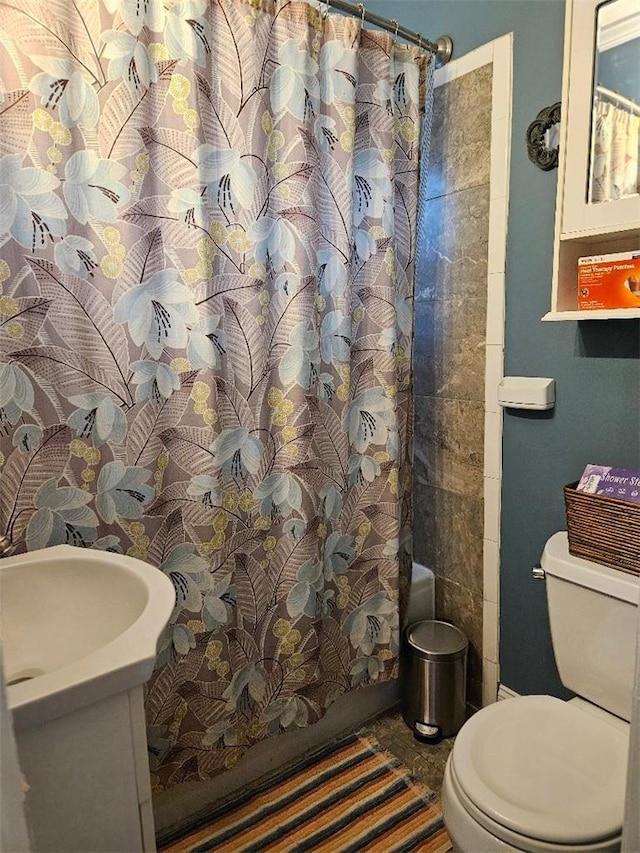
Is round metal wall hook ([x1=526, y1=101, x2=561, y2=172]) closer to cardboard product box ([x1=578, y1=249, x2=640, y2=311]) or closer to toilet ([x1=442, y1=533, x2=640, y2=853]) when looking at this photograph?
cardboard product box ([x1=578, y1=249, x2=640, y2=311])

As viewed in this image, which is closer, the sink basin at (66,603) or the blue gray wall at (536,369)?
the sink basin at (66,603)

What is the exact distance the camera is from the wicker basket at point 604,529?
4.21 feet

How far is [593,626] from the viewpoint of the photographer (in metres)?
1.34

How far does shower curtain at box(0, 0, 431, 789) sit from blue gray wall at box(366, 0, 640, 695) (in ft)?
0.95

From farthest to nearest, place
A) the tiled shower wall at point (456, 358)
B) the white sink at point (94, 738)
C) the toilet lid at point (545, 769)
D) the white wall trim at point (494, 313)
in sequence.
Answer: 1. the tiled shower wall at point (456, 358)
2. the white wall trim at point (494, 313)
3. the toilet lid at point (545, 769)
4. the white sink at point (94, 738)

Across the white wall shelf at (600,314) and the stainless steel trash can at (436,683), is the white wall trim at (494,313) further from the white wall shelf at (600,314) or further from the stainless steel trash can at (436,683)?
the white wall shelf at (600,314)

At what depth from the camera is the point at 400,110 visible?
5.58 ft

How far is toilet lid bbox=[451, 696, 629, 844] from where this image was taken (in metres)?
1.06

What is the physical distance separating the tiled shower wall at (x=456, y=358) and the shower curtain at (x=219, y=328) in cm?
17

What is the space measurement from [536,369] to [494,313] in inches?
8.8

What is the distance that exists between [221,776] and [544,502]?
1.24m

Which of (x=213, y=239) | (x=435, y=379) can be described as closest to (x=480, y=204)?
(x=435, y=379)

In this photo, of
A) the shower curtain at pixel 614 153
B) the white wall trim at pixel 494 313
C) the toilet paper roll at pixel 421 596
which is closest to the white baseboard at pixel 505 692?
the white wall trim at pixel 494 313

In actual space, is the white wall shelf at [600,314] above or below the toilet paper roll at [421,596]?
above
